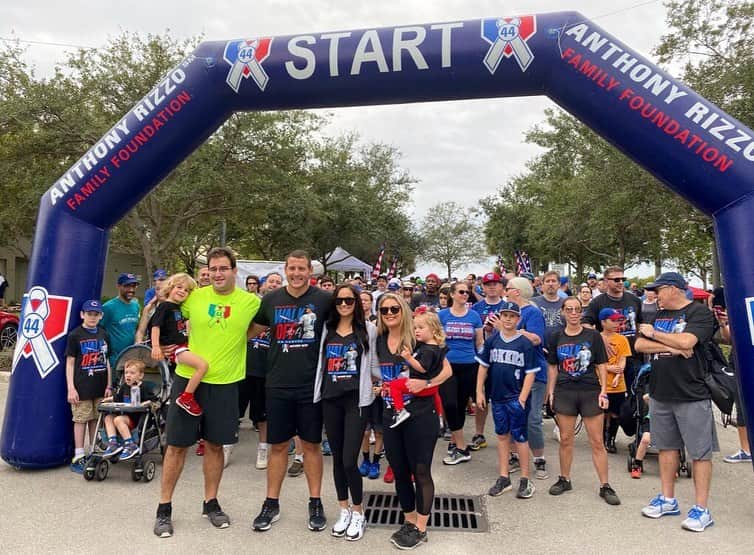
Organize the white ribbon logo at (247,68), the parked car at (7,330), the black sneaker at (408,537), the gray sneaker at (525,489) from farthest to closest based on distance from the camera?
the parked car at (7,330)
the white ribbon logo at (247,68)
the gray sneaker at (525,489)
the black sneaker at (408,537)

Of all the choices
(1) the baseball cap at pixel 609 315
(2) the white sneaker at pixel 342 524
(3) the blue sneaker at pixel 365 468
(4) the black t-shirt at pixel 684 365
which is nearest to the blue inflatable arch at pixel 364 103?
(4) the black t-shirt at pixel 684 365

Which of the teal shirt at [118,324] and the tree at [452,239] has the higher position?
the tree at [452,239]

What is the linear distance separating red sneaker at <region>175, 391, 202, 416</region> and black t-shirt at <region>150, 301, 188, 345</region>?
886mm

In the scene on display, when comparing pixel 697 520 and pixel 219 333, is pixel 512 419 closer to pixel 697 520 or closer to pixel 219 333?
pixel 697 520

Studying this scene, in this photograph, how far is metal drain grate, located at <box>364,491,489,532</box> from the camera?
4188mm

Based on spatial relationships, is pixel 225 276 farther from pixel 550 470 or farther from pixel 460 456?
pixel 550 470

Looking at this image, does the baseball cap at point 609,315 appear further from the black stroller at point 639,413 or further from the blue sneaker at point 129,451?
the blue sneaker at point 129,451

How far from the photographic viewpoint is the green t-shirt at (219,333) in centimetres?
411

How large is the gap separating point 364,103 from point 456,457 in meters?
3.63

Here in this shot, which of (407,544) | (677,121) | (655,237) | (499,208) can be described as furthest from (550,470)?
(499,208)

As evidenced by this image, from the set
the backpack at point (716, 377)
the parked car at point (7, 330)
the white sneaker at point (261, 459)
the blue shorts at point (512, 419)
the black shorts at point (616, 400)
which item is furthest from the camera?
the parked car at point (7, 330)

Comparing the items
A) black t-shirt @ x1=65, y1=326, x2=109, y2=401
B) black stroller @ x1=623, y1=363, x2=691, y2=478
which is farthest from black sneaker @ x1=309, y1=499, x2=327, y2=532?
black stroller @ x1=623, y1=363, x2=691, y2=478

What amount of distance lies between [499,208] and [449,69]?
128 ft

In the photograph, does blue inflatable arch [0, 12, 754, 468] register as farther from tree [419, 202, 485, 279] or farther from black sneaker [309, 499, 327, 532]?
tree [419, 202, 485, 279]
